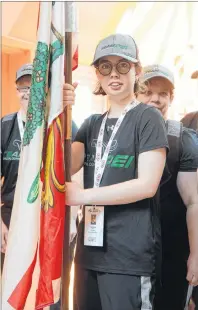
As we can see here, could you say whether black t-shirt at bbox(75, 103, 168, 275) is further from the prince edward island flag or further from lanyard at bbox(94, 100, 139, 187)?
the prince edward island flag

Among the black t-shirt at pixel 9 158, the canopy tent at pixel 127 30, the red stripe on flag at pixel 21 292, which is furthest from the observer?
the canopy tent at pixel 127 30

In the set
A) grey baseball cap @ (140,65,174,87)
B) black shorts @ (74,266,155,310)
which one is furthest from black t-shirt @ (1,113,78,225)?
black shorts @ (74,266,155,310)

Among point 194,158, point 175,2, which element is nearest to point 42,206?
point 194,158

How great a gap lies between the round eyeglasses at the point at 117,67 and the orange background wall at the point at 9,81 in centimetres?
203

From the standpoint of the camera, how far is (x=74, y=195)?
110cm

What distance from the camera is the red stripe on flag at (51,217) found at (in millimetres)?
1036

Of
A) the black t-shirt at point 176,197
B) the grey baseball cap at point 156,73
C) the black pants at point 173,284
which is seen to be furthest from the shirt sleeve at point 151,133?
the black pants at point 173,284

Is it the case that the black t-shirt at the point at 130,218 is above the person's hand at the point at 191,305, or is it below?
above

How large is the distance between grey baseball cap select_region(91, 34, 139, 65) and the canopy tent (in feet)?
5.49

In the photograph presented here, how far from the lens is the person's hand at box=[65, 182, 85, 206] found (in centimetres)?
109

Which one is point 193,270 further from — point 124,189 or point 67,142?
point 67,142

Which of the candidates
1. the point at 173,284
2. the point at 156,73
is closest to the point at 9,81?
the point at 156,73

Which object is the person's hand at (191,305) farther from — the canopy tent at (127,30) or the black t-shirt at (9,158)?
the canopy tent at (127,30)

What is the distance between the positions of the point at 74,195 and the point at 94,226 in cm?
12
